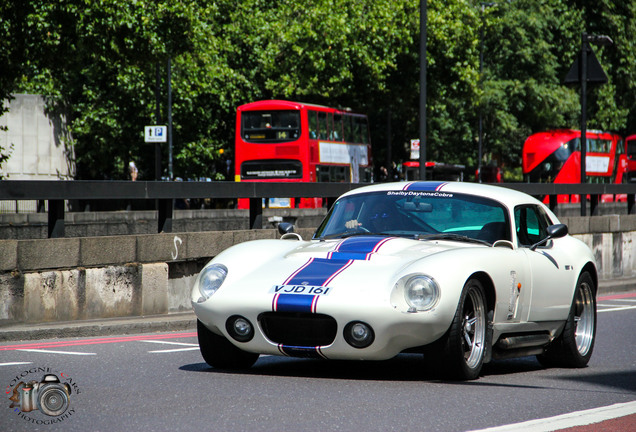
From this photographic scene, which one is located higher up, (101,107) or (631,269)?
(101,107)

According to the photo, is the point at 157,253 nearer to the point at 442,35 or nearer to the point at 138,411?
the point at 138,411

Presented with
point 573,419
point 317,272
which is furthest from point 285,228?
point 573,419

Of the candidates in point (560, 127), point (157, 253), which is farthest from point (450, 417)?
point (560, 127)

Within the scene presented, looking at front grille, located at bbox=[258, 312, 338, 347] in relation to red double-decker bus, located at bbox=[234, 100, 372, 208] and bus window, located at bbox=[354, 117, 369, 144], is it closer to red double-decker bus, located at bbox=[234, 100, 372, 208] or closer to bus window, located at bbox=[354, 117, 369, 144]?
red double-decker bus, located at bbox=[234, 100, 372, 208]

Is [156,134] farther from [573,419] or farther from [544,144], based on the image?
[573,419]

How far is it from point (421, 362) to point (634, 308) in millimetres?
7589

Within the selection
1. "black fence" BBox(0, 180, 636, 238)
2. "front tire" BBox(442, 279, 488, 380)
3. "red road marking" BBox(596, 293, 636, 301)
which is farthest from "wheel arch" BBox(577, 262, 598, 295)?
"red road marking" BBox(596, 293, 636, 301)

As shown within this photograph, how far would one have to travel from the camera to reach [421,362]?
8.05 m

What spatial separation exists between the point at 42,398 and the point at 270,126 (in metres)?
28.2

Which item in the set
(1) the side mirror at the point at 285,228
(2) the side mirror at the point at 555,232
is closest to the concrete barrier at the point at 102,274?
(1) the side mirror at the point at 285,228

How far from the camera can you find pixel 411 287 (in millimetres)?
6570

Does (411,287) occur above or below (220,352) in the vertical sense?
above

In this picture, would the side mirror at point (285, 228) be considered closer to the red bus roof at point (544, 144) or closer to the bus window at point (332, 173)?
the bus window at point (332, 173)

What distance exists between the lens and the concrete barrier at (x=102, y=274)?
10.0 m
